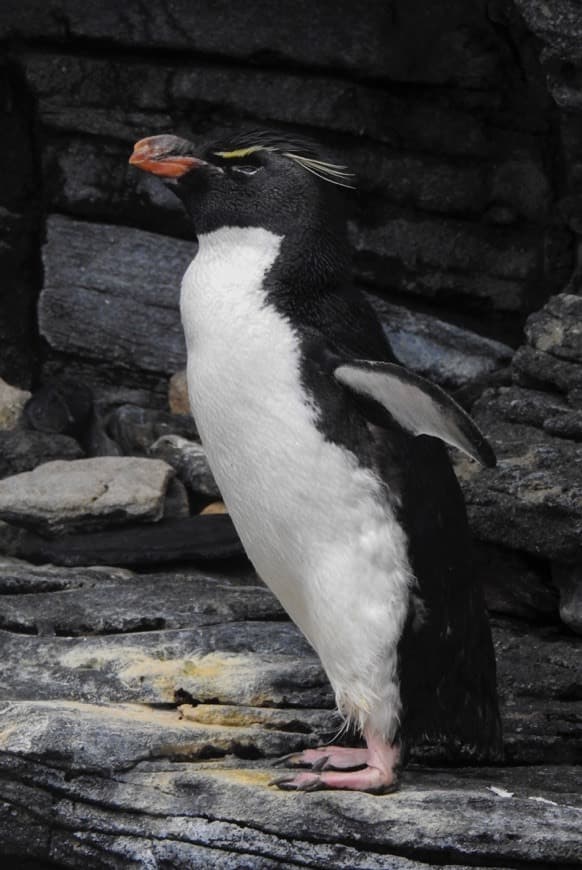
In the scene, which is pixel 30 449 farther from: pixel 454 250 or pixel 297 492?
pixel 297 492

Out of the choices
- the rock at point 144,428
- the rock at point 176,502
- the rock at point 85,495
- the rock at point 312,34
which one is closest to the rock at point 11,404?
the rock at point 144,428

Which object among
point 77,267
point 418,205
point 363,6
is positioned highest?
point 363,6

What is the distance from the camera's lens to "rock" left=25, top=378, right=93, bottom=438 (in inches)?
196

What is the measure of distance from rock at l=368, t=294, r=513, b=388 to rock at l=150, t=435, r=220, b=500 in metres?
0.74

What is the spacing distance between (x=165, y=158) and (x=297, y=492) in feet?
2.41

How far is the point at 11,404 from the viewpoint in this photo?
509 centimetres

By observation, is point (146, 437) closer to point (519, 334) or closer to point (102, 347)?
point (102, 347)

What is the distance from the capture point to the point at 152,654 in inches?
137

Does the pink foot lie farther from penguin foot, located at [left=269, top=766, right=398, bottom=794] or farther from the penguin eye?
the penguin eye

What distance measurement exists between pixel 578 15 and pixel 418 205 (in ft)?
3.53

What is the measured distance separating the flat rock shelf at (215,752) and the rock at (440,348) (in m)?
1.30

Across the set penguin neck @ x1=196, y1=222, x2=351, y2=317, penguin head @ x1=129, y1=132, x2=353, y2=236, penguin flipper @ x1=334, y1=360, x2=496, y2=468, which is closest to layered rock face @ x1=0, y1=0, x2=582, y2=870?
penguin flipper @ x1=334, y1=360, x2=496, y2=468

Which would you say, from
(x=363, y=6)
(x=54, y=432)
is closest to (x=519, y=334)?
(x=363, y=6)

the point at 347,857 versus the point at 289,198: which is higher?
the point at 289,198
